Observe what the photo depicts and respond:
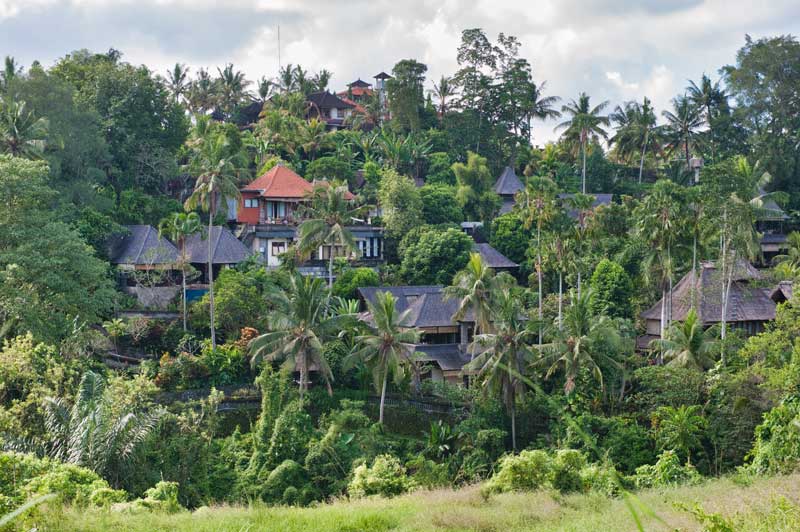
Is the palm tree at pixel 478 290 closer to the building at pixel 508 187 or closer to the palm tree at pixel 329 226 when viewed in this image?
the palm tree at pixel 329 226

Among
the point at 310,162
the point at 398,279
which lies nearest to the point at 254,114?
the point at 310,162

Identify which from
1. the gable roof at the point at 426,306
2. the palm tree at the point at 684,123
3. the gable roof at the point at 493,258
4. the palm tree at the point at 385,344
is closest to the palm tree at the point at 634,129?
the palm tree at the point at 684,123

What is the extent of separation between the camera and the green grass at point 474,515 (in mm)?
12188

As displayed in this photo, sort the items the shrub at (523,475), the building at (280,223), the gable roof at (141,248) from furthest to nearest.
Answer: the building at (280,223) < the gable roof at (141,248) < the shrub at (523,475)

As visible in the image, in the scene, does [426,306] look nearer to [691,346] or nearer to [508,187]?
[691,346]

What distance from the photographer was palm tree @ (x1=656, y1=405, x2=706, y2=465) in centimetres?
2534

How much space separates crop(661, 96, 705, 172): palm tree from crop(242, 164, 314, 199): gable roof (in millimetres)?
25588

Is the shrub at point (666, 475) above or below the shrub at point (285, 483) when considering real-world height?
above

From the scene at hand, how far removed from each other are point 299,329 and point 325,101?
4500cm

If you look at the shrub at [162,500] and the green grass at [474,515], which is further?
the shrub at [162,500]

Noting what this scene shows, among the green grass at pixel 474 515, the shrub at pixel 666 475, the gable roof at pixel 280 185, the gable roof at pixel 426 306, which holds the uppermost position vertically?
the gable roof at pixel 280 185

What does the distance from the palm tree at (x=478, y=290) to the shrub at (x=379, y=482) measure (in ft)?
28.9

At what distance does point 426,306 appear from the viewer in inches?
1388

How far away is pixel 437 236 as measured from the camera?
41906 millimetres
